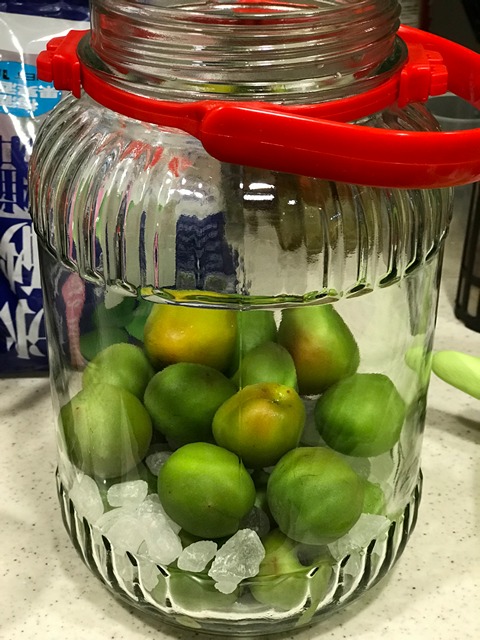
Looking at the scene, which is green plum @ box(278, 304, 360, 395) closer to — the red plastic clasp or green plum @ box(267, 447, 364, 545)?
green plum @ box(267, 447, 364, 545)

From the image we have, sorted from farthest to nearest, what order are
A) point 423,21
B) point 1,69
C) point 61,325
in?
point 423,21 < point 1,69 < point 61,325

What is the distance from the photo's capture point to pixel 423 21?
0.85 meters

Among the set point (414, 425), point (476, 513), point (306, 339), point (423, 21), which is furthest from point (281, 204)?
point (423, 21)

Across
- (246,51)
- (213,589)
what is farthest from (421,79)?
(213,589)

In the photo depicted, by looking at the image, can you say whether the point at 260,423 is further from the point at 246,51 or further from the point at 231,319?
the point at 246,51

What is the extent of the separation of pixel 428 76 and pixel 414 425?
0.73 feet

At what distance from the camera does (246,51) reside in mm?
407

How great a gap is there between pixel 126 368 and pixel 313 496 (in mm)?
135

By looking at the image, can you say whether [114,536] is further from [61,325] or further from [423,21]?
[423,21]

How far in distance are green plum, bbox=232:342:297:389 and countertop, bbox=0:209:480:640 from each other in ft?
0.53

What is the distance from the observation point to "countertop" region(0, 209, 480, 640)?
53cm

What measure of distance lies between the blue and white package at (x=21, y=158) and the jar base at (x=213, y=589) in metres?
0.25

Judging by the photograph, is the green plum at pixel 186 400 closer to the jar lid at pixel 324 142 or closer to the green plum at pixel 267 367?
the green plum at pixel 267 367

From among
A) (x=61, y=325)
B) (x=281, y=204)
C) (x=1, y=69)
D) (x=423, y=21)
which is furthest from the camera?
(x=423, y=21)
